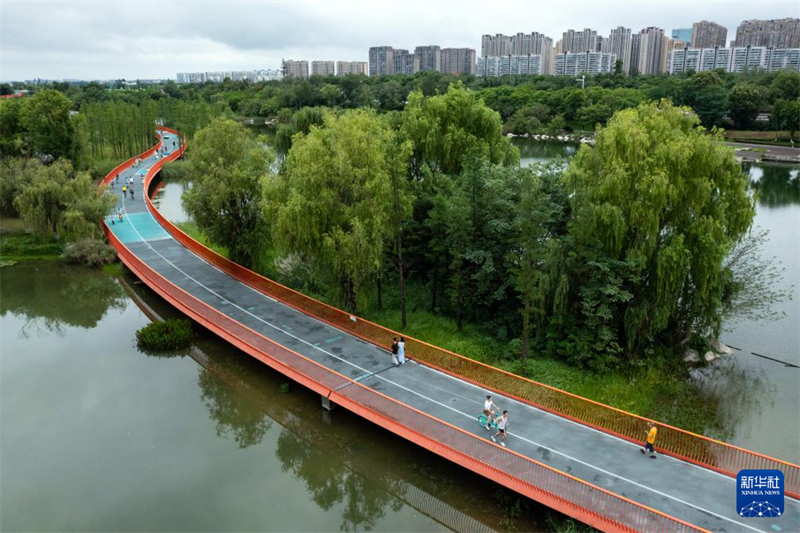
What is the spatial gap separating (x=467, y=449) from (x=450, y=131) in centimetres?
1669

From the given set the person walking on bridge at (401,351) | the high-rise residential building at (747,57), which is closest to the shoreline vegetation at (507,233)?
the person walking on bridge at (401,351)

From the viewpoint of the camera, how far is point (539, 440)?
15.1 metres

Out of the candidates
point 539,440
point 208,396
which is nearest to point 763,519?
point 539,440

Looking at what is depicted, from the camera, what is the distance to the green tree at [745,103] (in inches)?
3162

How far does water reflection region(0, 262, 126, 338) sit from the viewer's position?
26.6 m

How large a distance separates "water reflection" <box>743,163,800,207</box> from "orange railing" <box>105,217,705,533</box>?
39.6 m

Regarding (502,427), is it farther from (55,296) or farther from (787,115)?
(787,115)

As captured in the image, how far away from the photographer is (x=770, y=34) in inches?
7146

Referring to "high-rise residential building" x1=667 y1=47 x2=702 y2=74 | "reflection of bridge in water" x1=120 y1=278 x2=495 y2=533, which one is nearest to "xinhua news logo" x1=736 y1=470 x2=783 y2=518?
"reflection of bridge in water" x1=120 y1=278 x2=495 y2=533

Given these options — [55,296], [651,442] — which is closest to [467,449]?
[651,442]

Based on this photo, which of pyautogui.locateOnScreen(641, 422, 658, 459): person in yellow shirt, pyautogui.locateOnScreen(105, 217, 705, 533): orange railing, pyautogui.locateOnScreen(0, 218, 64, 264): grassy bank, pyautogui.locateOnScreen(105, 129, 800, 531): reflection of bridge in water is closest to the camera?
pyautogui.locateOnScreen(105, 217, 705, 533): orange railing

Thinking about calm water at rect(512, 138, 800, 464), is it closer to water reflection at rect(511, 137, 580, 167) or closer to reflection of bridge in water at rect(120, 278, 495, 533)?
reflection of bridge in water at rect(120, 278, 495, 533)

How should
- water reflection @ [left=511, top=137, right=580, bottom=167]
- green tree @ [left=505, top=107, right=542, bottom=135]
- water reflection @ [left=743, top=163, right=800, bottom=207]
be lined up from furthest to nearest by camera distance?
1. green tree @ [left=505, top=107, right=542, bottom=135]
2. water reflection @ [left=511, top=137, right=580, bottom=167]
3. water reflection @ [left=743, top=163, right=800, bottom=207]

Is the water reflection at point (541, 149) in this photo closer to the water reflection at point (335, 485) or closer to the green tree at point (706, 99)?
the green tree at point (706, 99)
